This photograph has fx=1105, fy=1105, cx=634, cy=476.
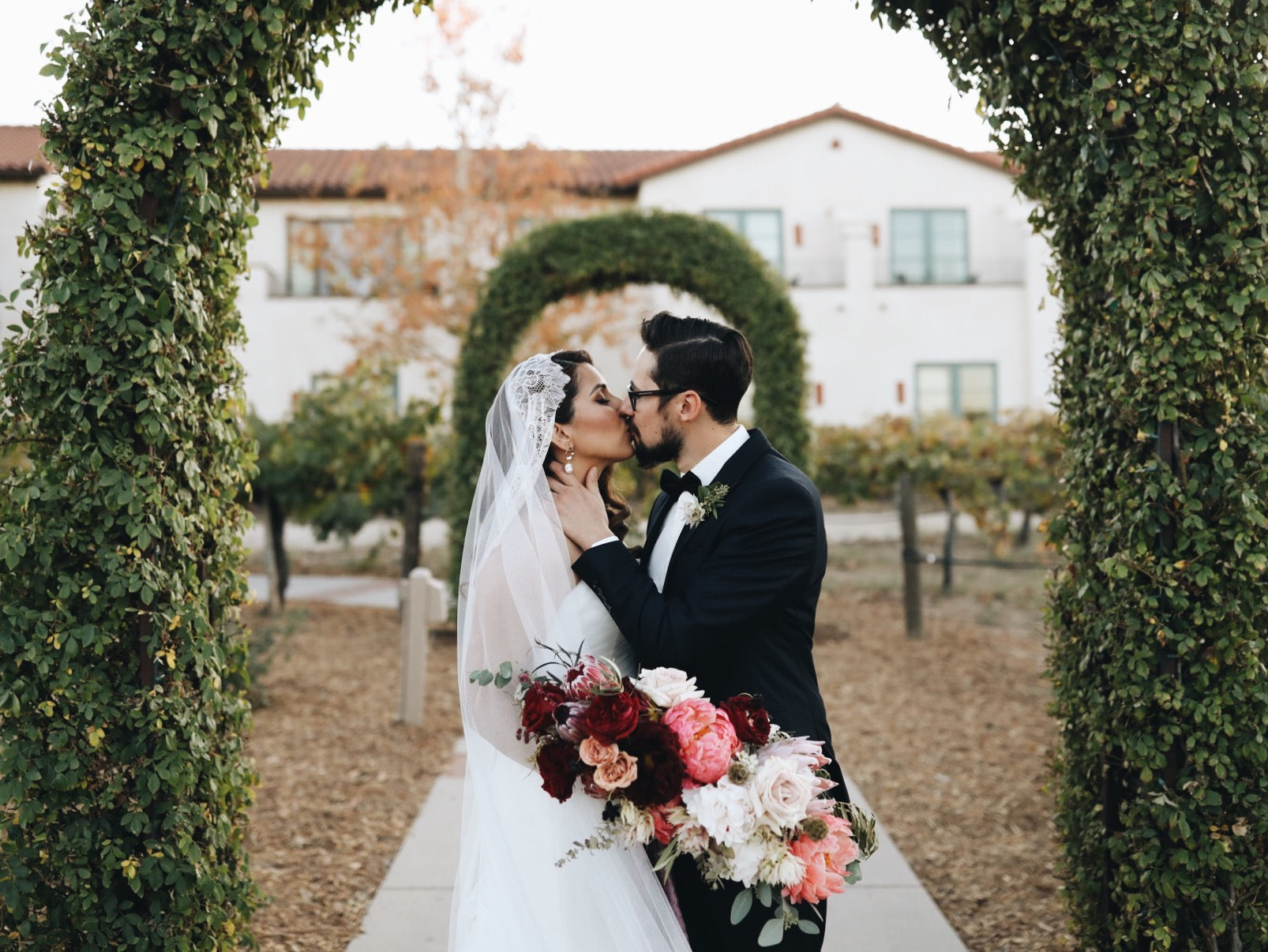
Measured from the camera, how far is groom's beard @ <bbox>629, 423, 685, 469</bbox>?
10.9ft

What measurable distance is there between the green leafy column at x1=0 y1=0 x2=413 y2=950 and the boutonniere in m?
1.75

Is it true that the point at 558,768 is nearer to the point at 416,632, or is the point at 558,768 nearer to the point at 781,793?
the point at 781,793

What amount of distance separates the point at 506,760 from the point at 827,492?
11365 millimetres

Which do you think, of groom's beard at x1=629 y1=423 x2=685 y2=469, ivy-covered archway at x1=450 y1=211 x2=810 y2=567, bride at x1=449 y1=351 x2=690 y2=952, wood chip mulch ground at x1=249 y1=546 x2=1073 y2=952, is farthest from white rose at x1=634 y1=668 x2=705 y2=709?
ivy-covered archway at x1=450 y1=211 x2=810 y2=567

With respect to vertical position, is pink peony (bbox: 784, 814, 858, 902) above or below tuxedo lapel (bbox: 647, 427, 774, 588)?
below

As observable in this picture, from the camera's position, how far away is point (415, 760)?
7758mm

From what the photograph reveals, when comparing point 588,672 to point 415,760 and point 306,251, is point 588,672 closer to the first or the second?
point 415,760

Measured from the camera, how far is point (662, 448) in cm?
332

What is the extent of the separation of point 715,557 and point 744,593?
0.49ft

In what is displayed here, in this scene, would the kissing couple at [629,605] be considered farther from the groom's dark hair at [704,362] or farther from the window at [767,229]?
the window at [767,229]

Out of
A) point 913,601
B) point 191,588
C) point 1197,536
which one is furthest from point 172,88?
point 913,601

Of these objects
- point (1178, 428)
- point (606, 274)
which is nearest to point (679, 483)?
point (1178, 428)

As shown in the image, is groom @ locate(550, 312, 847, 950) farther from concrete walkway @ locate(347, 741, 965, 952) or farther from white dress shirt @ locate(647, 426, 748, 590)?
concrete walkway @ locate(347, 741, 965, 952)

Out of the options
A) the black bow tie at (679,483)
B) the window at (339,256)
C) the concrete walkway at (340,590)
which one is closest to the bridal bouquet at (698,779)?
the black bow tie at (679,483)
